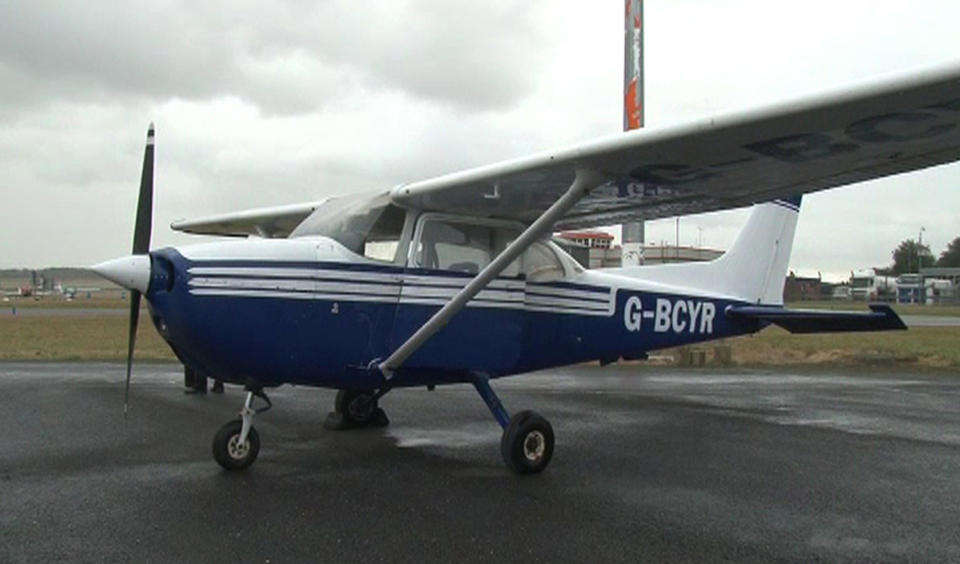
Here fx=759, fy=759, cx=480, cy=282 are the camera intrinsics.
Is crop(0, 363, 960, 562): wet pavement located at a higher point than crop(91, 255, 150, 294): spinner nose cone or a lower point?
lower

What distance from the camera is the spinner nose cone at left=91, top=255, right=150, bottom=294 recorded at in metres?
5.12

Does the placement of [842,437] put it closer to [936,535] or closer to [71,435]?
[936,535]

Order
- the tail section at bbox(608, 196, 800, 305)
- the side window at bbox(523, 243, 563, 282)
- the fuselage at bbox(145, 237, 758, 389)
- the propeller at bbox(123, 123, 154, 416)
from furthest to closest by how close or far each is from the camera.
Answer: the tail section at bbox(608, 196, 800, 305) → the side window at bbox(523, 243, 563, 282) → the propeller at bbox(123, 123, 154, 416) → the fuselage at bbox(145, 237, 758, 389)

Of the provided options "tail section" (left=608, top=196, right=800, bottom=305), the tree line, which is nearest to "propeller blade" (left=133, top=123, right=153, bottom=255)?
"tail section" (left=608, top=196, right=800, bottom=305)

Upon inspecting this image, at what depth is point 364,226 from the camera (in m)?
6.31

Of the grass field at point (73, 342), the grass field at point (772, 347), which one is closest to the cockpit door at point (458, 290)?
the grass field at point (73, 342)

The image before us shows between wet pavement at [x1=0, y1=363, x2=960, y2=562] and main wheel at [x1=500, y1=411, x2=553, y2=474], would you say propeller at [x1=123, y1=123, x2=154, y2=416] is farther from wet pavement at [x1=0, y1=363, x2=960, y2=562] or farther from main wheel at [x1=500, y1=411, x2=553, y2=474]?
main wheel at [x1=500, y1=411, x2=553, y2=474]

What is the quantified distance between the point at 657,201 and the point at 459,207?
6.06 feet

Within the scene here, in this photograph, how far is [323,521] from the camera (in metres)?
4.67

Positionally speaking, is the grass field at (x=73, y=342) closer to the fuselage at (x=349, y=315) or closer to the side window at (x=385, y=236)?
the side window at (x=385, y=236)

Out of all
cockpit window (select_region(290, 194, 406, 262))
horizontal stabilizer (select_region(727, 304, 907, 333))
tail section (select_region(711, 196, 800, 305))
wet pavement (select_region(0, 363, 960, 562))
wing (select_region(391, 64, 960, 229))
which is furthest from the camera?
tail section (select_region(711, 196, 800, 305))

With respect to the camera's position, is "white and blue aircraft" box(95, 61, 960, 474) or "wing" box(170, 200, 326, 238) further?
"wing" box(170, 200, 326, 238)

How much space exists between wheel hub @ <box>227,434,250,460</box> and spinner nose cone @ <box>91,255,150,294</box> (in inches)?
56.7

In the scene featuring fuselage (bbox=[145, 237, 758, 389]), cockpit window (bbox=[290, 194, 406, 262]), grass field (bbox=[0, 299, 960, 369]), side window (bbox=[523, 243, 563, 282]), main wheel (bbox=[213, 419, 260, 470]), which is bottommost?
main wheel (bbox=[213, 419, 260, 470])
